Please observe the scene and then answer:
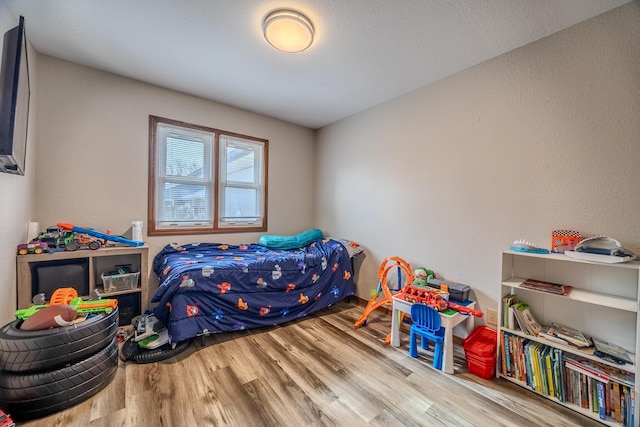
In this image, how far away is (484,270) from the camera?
6.78ft

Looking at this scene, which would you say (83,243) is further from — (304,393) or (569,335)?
(569,335)

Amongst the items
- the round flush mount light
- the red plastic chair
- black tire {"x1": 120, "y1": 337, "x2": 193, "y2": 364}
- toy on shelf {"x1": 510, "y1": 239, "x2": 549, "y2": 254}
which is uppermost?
the round flush mount light

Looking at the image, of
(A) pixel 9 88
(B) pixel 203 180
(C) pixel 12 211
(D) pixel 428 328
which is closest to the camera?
(A) pixel 9 88

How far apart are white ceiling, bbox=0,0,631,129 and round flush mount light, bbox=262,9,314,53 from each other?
46 mm

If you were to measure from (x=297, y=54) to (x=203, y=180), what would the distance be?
174 centimetres

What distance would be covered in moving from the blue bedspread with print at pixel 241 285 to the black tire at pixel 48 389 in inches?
19.3

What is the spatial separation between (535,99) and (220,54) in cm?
241

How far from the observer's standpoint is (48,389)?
4.35ft

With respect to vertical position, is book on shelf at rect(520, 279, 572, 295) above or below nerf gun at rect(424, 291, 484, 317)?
above

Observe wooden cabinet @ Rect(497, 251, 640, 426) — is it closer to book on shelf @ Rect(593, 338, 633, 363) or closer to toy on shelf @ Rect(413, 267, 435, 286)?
book on shelf @ Rect(593, 338, 633, 363)

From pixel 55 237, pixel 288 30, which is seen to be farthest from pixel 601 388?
pixel 55 237

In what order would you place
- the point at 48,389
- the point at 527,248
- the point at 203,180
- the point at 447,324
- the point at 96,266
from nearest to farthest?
1. the point at 48,389
2. the point at 527,248
3. the point at 447,324
4. the point at 96,266
5. the point at 203,180

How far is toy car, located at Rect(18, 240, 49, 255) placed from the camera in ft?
5.78

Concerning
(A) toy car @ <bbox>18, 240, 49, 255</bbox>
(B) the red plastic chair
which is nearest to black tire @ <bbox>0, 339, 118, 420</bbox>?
(A) toy car @ <bbox>18, 240, 49, 255</bbox>
